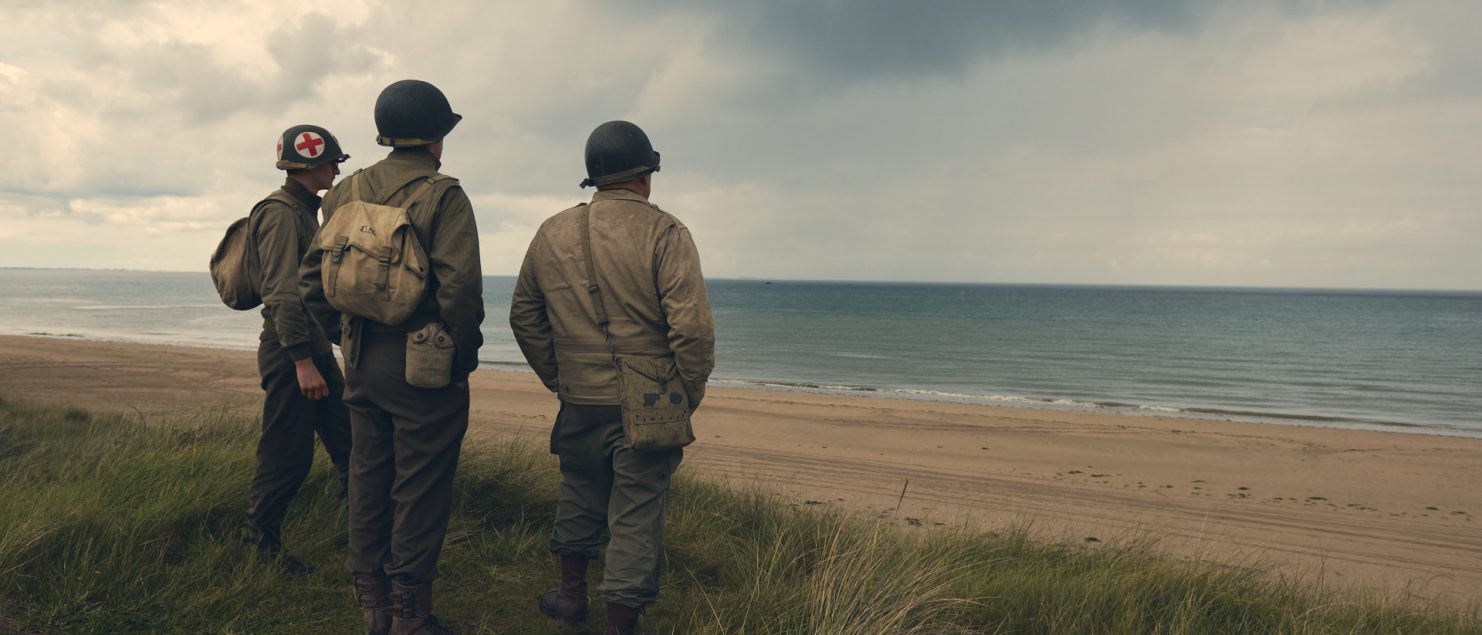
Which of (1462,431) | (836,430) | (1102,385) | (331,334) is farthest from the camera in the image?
(1102,385)

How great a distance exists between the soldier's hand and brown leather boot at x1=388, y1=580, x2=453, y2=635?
100 centimetres

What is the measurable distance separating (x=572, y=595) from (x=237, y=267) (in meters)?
2.22

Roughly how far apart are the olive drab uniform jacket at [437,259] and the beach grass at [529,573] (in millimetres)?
1205

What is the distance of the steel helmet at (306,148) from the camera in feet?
13.0

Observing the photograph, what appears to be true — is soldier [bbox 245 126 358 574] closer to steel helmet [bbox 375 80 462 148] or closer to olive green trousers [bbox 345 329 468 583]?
olive green trousers [bbox 345 329 468 583]

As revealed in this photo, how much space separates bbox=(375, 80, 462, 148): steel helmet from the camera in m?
3.26

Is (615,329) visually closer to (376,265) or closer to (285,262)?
(376,265)

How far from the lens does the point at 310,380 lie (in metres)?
3.68

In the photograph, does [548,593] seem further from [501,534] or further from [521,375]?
[521,375]

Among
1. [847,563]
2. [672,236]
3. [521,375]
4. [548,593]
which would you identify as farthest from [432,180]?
[521,375]

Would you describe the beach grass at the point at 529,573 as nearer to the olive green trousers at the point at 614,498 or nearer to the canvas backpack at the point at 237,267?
the olive green trousers at the point at 614,498

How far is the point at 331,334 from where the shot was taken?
3434 mm

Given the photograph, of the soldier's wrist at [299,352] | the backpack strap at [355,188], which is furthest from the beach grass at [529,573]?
the backpack strap at [355,188]

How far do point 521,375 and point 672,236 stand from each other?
65.6 feet
